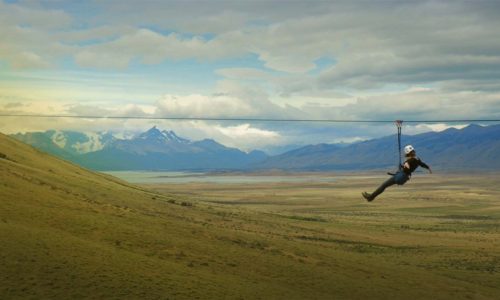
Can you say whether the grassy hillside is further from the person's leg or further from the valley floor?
the person's leg

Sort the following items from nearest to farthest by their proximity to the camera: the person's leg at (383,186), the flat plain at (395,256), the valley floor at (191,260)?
the person's leg at (383,186) → the valley floor at (191,260) → the flat plain at (395,256)

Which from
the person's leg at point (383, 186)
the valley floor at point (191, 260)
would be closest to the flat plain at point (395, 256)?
the valley floor at point (191, 260)

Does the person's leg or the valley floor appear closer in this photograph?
the person's leg

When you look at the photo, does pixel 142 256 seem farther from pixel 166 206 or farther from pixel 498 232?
pixel 498 232

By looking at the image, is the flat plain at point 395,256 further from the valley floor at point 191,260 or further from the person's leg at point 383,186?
the person's leg at point 383,186

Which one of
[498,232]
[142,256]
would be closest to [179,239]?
[142,256]

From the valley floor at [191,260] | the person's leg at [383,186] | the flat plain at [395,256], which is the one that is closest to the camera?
the person's leg at [383,186]

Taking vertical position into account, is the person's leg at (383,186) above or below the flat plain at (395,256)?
above

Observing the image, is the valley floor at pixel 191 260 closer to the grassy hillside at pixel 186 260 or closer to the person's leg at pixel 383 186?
the grassy hillside at pixel 186 260

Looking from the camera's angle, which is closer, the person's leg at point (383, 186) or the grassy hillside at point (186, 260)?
the person's leg at point (383, 186)

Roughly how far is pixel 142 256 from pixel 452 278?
32.5 meters

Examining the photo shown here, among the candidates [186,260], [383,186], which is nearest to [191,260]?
[186,260]

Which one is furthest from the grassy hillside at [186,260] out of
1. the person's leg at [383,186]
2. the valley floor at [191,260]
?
the person's leg at [383,186]

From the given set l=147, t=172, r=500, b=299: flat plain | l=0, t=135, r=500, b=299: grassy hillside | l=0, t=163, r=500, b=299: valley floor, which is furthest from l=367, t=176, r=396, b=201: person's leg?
l=147, t=172, r=500, b=299: flat plain
